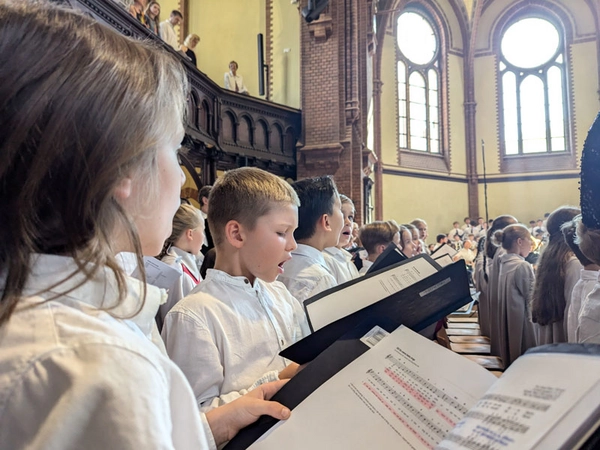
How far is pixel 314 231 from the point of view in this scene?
290 cm

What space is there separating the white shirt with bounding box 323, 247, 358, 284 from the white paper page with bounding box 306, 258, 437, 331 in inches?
78.4

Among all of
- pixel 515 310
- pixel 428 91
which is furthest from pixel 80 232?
pixel 428 91

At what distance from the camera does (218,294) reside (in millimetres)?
1615

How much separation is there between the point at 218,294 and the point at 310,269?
3.44ft

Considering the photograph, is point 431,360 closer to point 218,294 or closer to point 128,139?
point 128,139

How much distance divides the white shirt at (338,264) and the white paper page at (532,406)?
8.81 ft

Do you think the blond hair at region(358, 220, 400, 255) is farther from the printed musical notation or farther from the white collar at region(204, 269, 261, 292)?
the printed musical notation

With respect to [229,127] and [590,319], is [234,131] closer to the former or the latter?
[229,127]

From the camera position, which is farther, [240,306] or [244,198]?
[244,198]

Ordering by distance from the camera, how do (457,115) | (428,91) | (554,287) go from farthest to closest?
(457,115), (428,91), (554,287)

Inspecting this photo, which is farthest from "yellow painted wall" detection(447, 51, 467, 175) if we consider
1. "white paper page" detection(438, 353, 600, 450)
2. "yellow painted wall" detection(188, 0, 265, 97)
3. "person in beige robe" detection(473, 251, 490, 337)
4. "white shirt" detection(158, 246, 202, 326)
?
"white paper page" detection(438, 353, 600, 450)

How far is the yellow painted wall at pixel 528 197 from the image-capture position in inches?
677

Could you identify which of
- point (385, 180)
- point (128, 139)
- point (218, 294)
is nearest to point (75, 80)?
point (128, 139)

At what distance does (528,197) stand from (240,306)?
1797 centimetres
